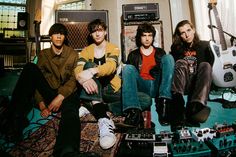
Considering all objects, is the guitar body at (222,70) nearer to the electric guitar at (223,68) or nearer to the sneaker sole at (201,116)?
the electric guitar at (223,68)

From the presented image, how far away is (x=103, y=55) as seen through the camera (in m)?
2.16

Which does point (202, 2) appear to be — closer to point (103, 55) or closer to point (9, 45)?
point (103, 55)

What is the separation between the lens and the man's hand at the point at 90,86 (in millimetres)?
1774

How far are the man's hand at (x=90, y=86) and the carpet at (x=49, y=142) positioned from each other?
0.96 feet

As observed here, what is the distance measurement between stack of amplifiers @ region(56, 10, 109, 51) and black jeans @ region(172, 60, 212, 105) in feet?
5.11

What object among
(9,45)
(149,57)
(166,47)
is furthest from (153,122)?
(9,45)

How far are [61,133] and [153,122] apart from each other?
2.55ft

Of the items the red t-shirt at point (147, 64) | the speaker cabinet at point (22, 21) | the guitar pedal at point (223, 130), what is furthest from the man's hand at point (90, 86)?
the speaker cabinet at point (22, 21)

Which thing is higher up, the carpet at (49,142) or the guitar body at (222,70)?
the guitar body at (222,70)

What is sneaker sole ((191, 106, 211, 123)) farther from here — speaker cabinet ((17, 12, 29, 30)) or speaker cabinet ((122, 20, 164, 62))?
speaker cabinet ((17, 12, 29, 30))

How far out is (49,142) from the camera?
1.67m

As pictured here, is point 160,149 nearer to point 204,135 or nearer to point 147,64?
point 204,135

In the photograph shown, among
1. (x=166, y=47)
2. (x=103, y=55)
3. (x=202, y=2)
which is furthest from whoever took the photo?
(x=166, y=47)

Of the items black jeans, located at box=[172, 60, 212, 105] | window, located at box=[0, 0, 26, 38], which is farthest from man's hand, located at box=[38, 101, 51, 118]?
window, located at box=[0, 0, 26, 38]
